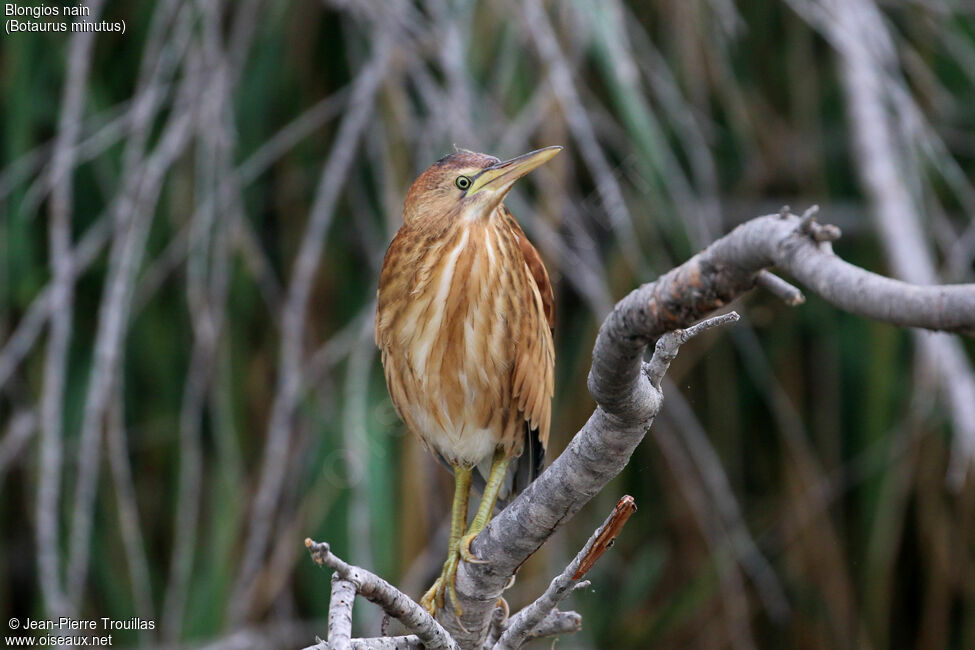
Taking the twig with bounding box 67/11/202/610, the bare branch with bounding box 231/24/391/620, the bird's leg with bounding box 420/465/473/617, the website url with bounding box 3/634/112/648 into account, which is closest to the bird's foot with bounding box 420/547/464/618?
the bird's leg with bounding box 420/465/473/617

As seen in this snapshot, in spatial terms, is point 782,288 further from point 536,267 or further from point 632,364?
point 536,267

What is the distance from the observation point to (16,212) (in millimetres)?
2943

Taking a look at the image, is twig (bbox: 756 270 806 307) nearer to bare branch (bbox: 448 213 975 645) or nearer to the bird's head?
bare branch (bbox: 448 213 975 645)

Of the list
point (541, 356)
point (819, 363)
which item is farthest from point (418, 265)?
point (819, 363)

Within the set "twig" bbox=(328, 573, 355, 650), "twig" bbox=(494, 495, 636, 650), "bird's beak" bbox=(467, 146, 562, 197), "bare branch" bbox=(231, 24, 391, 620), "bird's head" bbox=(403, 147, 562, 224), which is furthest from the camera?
"bare branch" bbox=(231, 24, 391, 620)

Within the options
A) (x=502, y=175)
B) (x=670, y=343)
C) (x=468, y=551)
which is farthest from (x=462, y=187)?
Answer: (x=670, y=343)

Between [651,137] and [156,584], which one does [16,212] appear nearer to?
[156,584]

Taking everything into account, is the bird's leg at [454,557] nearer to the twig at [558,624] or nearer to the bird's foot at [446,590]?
the bird's foot at [446,590]

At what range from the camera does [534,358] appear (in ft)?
6.88

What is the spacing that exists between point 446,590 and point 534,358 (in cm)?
47

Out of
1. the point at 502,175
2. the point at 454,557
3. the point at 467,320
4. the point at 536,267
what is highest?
the point at 502,175

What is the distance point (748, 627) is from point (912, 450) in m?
0.88

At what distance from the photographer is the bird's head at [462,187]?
2.05 m

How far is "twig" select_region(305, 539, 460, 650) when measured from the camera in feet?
3.71
